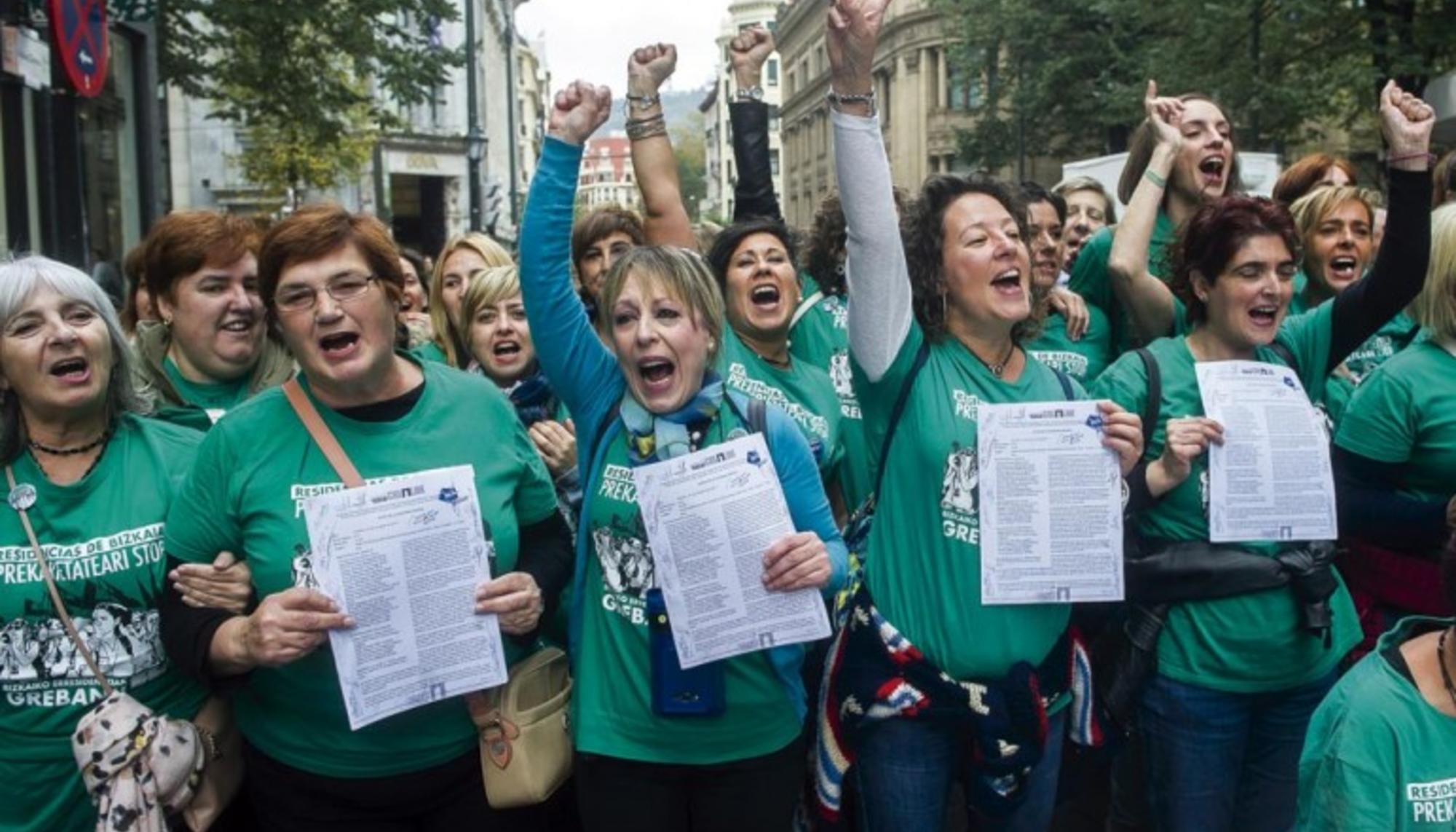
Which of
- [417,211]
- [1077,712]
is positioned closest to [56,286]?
[1077,712]

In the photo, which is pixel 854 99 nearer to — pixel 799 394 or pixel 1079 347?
pixel 799 394

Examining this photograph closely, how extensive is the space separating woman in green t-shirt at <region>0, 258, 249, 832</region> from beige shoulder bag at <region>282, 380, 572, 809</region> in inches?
13.1

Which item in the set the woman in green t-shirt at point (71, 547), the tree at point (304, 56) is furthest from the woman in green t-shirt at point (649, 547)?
the tree at point (304, 56)

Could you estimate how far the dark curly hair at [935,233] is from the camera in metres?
3.36

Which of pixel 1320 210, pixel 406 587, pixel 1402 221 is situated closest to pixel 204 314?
pixel 406 587

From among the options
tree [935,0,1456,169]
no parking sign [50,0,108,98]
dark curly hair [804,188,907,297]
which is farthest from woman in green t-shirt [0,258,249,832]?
tree [935,0,1456,169]

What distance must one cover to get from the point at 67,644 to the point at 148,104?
14.3 meters

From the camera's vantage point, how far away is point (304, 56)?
15.2m

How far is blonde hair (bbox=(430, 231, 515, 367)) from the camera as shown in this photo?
499 centimetres

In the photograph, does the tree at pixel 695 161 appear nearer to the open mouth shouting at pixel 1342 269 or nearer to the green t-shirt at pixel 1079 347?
the green t-shirt at pixel 1079 347

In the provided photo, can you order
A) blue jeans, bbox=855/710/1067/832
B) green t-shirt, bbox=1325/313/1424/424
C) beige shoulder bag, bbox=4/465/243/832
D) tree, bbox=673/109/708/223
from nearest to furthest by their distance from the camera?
beige shoulder bag, bbox=4/465/243/832 → blue jeans, bbox=855/710/1067/832 → green t-shirt, bbox=1325/313/1424/424 → tree, bbox=673/109/708/223

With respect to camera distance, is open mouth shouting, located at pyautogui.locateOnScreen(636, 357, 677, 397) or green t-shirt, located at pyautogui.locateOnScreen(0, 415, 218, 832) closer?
green t-shirt, located at pyautogui.locateOnScreen(0, 415, 218, 832)

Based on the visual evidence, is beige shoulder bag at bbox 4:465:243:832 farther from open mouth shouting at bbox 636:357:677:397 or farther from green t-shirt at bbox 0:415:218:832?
open mouth shouting at bbox 636:357:677:397

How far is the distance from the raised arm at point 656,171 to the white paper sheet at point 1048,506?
1372 mm
